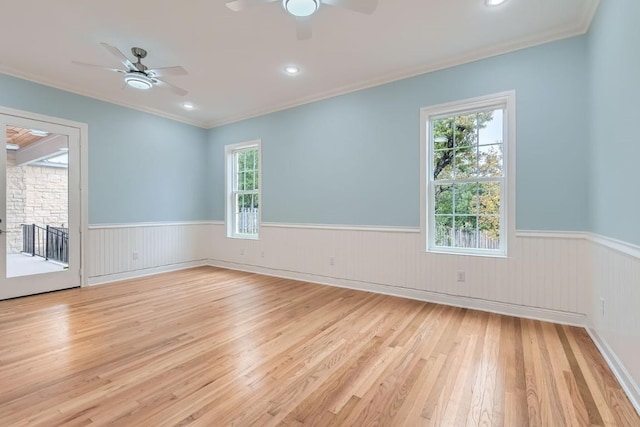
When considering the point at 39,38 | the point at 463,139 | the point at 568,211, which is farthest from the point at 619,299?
the point at 39,38

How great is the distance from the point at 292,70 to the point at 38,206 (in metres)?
3.81

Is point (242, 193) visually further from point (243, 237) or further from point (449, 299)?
Result: point (449, 299)

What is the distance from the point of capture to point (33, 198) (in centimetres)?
389

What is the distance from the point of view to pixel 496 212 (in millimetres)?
3287

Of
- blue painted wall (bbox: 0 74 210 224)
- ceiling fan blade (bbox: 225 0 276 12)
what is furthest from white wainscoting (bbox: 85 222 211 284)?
ceiling fan blade (bbox: 225 0 276 12)

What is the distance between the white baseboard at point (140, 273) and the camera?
4.49 meters

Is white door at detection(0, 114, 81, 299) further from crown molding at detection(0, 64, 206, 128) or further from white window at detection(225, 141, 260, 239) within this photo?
white window at detection(225, 141, 260, 239)

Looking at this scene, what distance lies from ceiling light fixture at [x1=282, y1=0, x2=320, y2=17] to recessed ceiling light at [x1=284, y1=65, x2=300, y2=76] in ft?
4.95

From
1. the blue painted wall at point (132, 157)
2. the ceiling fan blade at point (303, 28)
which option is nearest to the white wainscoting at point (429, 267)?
the blue painted wall at point (132, 157)

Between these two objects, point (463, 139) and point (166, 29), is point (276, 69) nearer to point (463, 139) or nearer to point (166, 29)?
point (166, 29)

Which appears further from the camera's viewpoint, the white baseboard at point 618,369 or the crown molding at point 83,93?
the crown molding at point 83,93

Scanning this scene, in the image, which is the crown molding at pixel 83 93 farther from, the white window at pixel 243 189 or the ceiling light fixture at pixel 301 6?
the ceiling light fixture at pixel 301 6

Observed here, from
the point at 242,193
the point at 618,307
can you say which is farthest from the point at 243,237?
the point at 618,307

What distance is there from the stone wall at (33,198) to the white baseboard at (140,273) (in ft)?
3.08
